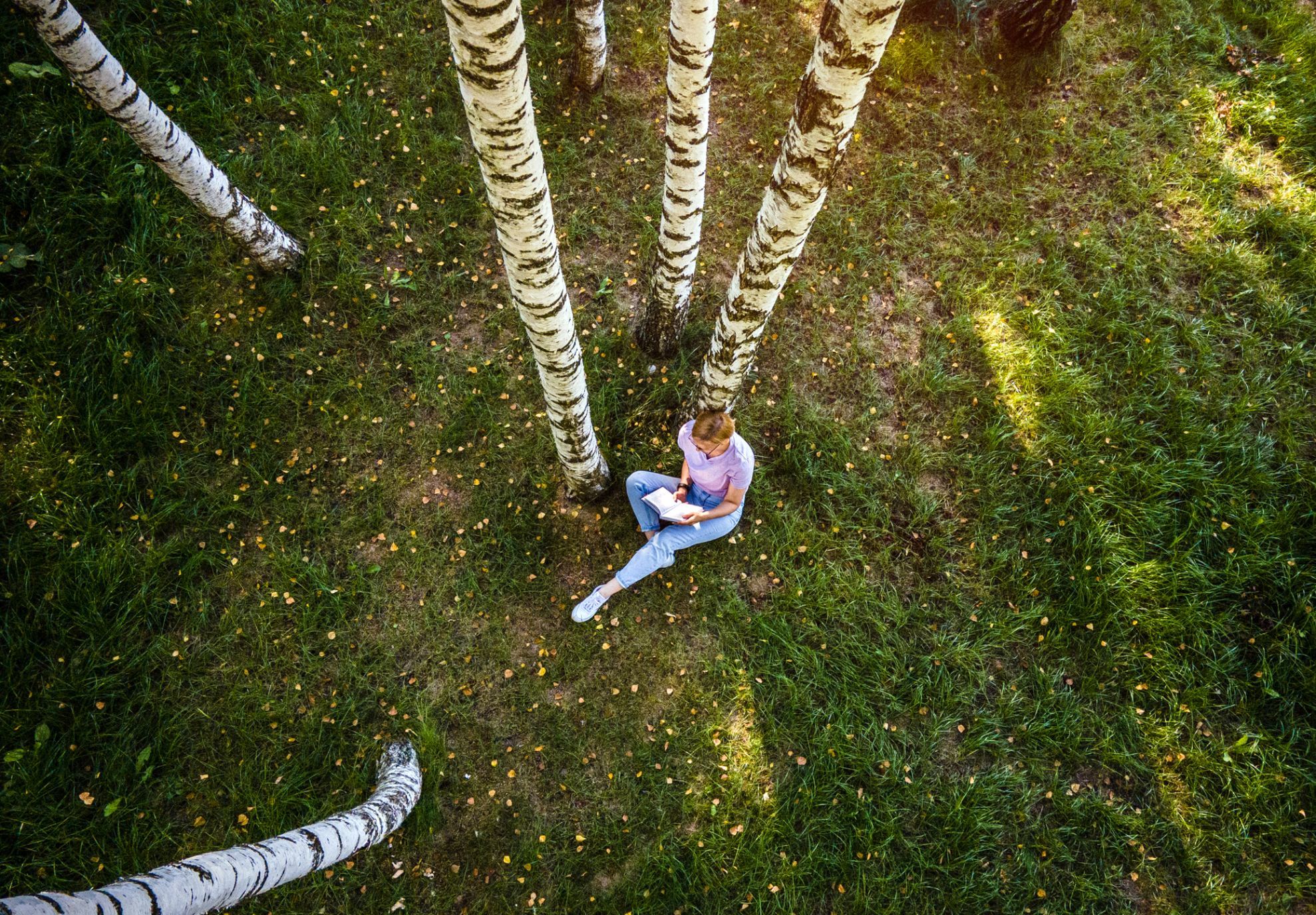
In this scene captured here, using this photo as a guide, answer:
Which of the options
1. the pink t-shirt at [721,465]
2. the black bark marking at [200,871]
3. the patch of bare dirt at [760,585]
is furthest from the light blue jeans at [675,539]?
the black bark marking at [200,871]

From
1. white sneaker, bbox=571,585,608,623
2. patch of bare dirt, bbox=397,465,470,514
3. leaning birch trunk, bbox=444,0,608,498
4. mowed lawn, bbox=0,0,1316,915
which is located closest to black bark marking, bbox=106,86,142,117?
mowed lawn, bbox=0,0,1316,915

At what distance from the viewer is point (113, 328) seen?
439 centimetres

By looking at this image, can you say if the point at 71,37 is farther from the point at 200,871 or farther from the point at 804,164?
the point at 200,871

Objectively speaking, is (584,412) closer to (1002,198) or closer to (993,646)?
(993,646)

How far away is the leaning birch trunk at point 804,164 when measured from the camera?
7.15 ft

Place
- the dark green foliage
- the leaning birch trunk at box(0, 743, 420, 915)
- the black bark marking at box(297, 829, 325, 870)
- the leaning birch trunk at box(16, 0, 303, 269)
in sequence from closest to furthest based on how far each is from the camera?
the leaning birch trunk at box(0, 743, 420, 915) → the black bark marking at box(297, 829, 325, 870) → the leaning birch trunk at box(16, 0, 303, 269) → the dark green foliage

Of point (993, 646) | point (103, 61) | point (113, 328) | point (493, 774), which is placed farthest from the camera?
point (113, 328)

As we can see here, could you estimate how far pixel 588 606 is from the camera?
13.1ft

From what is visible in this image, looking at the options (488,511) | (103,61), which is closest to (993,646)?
(488,511)

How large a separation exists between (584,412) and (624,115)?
310cm

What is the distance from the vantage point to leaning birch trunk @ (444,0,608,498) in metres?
1.89

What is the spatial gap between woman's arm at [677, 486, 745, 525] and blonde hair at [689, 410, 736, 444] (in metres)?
0.40

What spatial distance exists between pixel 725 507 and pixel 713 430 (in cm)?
57

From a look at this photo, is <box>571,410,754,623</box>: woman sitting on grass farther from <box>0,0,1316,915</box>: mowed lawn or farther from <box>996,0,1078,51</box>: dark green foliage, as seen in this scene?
<box>996,0,1078,51</box>: dark green foliage
